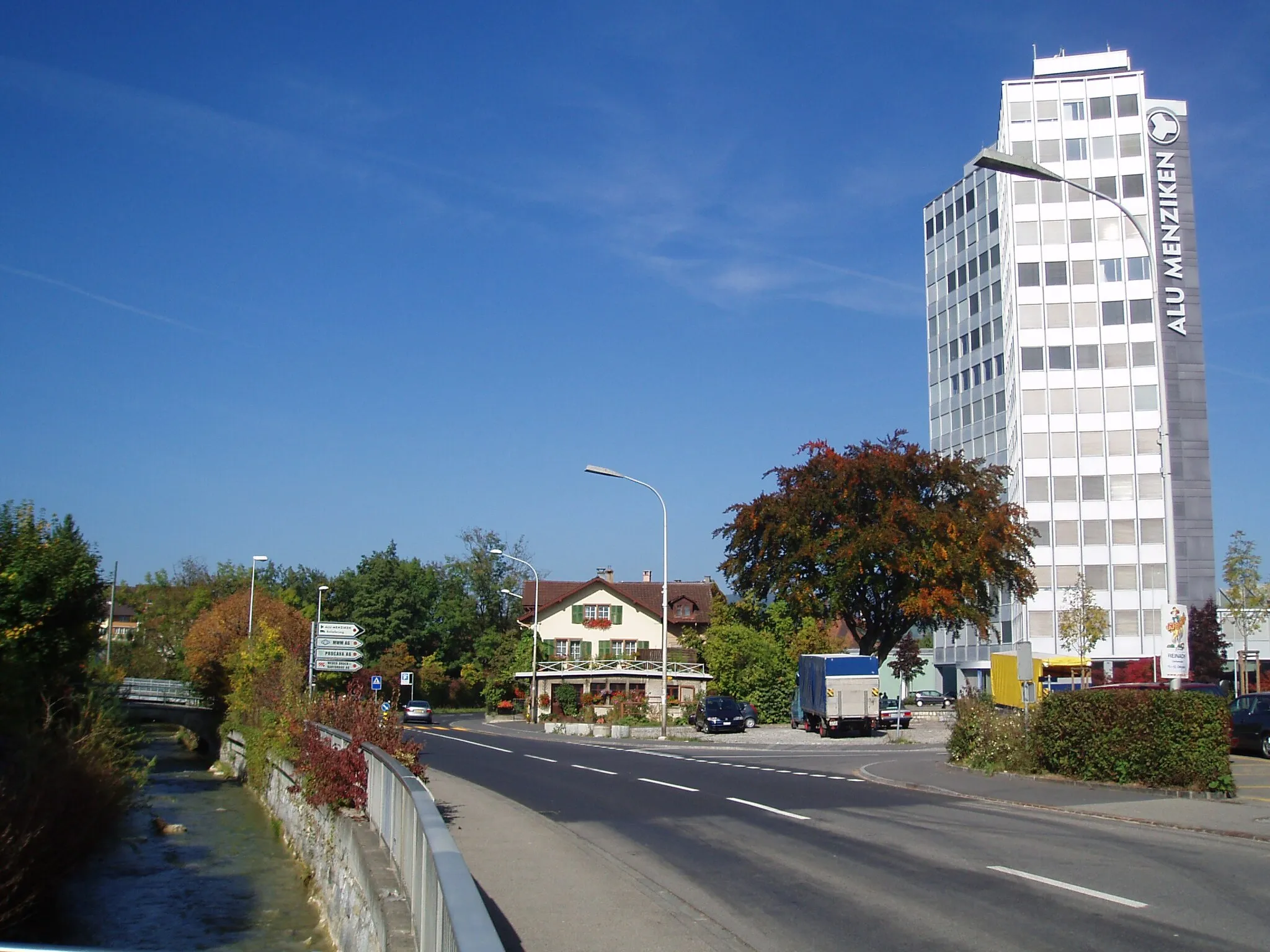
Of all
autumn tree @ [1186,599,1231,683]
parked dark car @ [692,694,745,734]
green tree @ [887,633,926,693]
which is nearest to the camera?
parked dark car @ [692,694,745,734]

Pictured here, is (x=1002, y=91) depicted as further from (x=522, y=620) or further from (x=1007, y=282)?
(x=522, y=620)

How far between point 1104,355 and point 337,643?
56.9 m

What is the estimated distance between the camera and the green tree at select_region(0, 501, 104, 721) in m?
20.0

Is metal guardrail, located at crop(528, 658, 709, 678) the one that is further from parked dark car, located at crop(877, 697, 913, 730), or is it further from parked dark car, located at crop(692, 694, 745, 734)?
parked dark car, located at crop(692, 694, 745, 734)

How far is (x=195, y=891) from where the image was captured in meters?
18.0

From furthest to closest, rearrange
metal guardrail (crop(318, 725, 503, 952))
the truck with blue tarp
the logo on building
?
the logo on building
the truck with blue tarp
metal guardrail (crop(318, 725, 503, 952))

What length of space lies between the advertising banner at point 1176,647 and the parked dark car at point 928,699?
62708 millimetres

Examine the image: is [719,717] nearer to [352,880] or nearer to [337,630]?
[337,630]

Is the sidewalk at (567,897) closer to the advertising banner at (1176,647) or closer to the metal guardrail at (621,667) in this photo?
the advertising banner at (1176,647)

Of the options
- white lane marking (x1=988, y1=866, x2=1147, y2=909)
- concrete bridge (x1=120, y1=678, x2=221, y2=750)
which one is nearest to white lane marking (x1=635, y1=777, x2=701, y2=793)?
white lane marking (x1=988, y1=866, x2=1147, y2=909)

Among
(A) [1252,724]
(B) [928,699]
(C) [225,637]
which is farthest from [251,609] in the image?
(B) [928,699]

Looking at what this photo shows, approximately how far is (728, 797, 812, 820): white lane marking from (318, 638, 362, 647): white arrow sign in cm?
1197

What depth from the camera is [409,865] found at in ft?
27.3

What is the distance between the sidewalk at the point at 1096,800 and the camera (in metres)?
14.5
